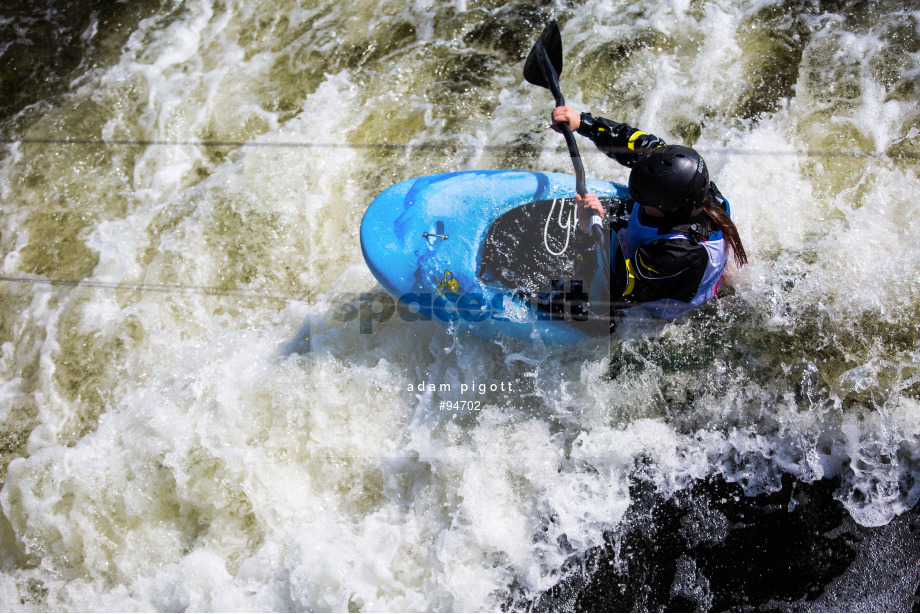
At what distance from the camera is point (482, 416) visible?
3395 mm

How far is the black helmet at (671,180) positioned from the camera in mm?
2467

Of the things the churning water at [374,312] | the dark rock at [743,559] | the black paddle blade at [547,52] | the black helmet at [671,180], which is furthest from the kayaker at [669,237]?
the black paddle blade at [547,52]

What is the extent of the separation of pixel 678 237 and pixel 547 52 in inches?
66.4

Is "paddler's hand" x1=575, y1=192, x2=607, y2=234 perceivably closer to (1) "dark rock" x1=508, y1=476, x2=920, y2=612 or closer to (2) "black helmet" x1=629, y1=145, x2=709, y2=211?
(2) "black helmet" x1=629, y1=145, x2=709, y2=211

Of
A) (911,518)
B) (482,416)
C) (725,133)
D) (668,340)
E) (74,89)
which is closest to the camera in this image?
(911,518)

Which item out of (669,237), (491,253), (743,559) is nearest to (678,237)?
(669,237)

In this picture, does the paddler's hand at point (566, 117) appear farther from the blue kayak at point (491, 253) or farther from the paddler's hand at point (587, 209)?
the paddler's hand at point (587, 209)

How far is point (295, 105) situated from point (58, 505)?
3066 millimetres

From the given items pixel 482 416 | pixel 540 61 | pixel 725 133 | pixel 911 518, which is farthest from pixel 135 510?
pixel 725 133

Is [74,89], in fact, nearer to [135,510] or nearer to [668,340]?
[135,510]

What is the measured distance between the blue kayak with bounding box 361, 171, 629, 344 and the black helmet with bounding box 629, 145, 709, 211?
0.56m

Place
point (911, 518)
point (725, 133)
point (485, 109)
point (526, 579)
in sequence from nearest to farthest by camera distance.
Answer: point (911, 518)
point (526, 579)
point (725, 133)
point (485, 109)

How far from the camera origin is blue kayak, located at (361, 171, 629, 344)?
308 cm

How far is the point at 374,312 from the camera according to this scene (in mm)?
3859
